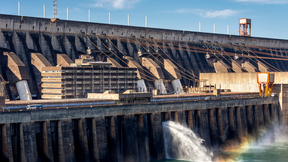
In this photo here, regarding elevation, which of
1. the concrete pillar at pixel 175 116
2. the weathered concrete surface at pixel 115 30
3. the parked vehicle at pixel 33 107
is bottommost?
the concrete pillar at pixel 175 116

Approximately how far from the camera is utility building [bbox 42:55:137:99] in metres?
78.0

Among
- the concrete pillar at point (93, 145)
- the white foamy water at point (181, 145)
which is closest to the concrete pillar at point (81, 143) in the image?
the concrete pillar at point (93, 145)

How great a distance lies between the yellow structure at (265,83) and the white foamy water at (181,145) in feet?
87.8

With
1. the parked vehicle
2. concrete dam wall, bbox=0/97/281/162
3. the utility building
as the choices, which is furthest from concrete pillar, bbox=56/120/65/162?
the utility building

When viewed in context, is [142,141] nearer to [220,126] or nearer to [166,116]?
[166,116]

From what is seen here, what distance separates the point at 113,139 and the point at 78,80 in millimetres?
21821

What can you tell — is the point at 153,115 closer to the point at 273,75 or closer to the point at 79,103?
the point at 79,103

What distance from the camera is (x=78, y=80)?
80062mm

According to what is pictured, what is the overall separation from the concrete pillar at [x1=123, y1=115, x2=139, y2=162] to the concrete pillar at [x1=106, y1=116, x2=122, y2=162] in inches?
59.3

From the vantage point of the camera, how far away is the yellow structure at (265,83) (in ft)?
299

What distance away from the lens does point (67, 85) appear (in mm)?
78312

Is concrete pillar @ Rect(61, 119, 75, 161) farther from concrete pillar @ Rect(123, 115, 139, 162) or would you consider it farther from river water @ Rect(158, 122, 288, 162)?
river water @ Rect(158, 122, 288, 162)

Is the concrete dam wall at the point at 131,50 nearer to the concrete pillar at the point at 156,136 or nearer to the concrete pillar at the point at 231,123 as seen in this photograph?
the concrete pillar at the point at 156,136

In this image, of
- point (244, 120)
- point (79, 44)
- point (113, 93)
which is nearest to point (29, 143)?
point (113, 93)
